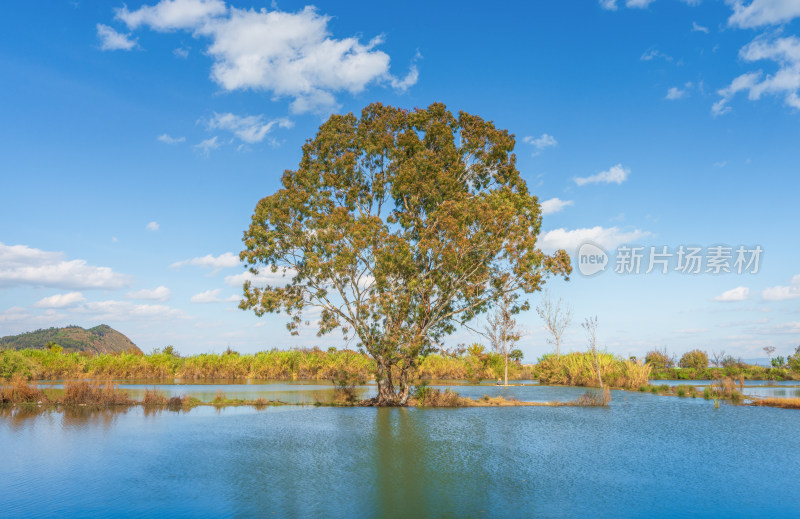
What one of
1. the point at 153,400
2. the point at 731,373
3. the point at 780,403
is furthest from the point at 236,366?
the point at 731,373

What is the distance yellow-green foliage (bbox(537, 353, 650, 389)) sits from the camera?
121 ft

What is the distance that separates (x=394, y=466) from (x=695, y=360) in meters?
56.7

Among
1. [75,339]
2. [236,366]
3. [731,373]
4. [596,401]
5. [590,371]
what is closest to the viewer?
[596,401]

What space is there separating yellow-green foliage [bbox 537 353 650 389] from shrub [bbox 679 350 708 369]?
20731mm

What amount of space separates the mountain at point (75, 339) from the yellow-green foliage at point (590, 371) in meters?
85.0

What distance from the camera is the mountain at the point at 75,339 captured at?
105 meters

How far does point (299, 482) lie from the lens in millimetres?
9961

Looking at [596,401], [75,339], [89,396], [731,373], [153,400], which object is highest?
[75,339]

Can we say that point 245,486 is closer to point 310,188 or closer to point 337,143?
point 310,188

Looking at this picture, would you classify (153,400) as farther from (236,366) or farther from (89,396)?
(236,366)

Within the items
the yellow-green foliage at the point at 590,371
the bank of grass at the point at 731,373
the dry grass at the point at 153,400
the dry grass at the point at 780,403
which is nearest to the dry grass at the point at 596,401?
the dry grass at the point at 780,403

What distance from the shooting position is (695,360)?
56.4m

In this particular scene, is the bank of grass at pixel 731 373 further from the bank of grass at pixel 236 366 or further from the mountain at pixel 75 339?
the mountain at pixel 75 339

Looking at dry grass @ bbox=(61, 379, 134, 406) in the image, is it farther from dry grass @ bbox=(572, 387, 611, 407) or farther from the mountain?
the mountain
